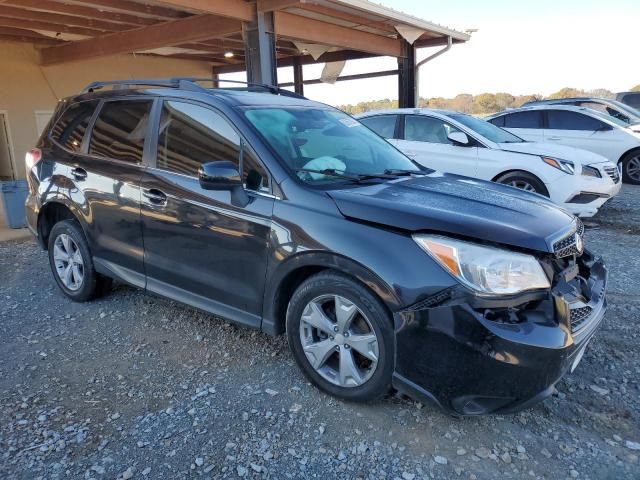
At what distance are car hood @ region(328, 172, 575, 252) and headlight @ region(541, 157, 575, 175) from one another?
4.09m

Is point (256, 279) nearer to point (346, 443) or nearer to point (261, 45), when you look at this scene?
point (346, 443)

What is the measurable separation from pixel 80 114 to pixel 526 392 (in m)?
3.97

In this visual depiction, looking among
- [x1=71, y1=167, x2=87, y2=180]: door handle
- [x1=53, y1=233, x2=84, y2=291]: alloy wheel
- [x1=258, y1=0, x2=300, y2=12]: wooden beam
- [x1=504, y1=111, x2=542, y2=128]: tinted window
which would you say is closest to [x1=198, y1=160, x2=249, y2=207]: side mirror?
[x1=71, y1=167, x2=87, y2=180]: door handle

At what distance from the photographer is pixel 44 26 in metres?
9.68

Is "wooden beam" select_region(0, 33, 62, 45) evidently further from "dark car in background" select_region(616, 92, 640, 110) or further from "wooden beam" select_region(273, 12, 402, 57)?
"dark car in background" select_region(616, 92, 640, 110)

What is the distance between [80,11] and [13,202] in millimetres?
3357

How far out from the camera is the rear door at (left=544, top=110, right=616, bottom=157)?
10.7 metres

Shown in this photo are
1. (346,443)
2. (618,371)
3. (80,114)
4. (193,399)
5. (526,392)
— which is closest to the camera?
(526,392)

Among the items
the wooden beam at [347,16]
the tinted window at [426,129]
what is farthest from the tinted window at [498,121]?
the tinted window at [426,129]

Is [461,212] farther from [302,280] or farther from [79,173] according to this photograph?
[79,173]

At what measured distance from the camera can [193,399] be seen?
9.76 ft

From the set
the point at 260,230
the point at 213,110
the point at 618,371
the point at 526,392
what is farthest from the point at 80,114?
the point at 618,371

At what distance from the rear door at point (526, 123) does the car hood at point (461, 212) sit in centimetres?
854

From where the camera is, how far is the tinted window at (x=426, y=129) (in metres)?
7.56
